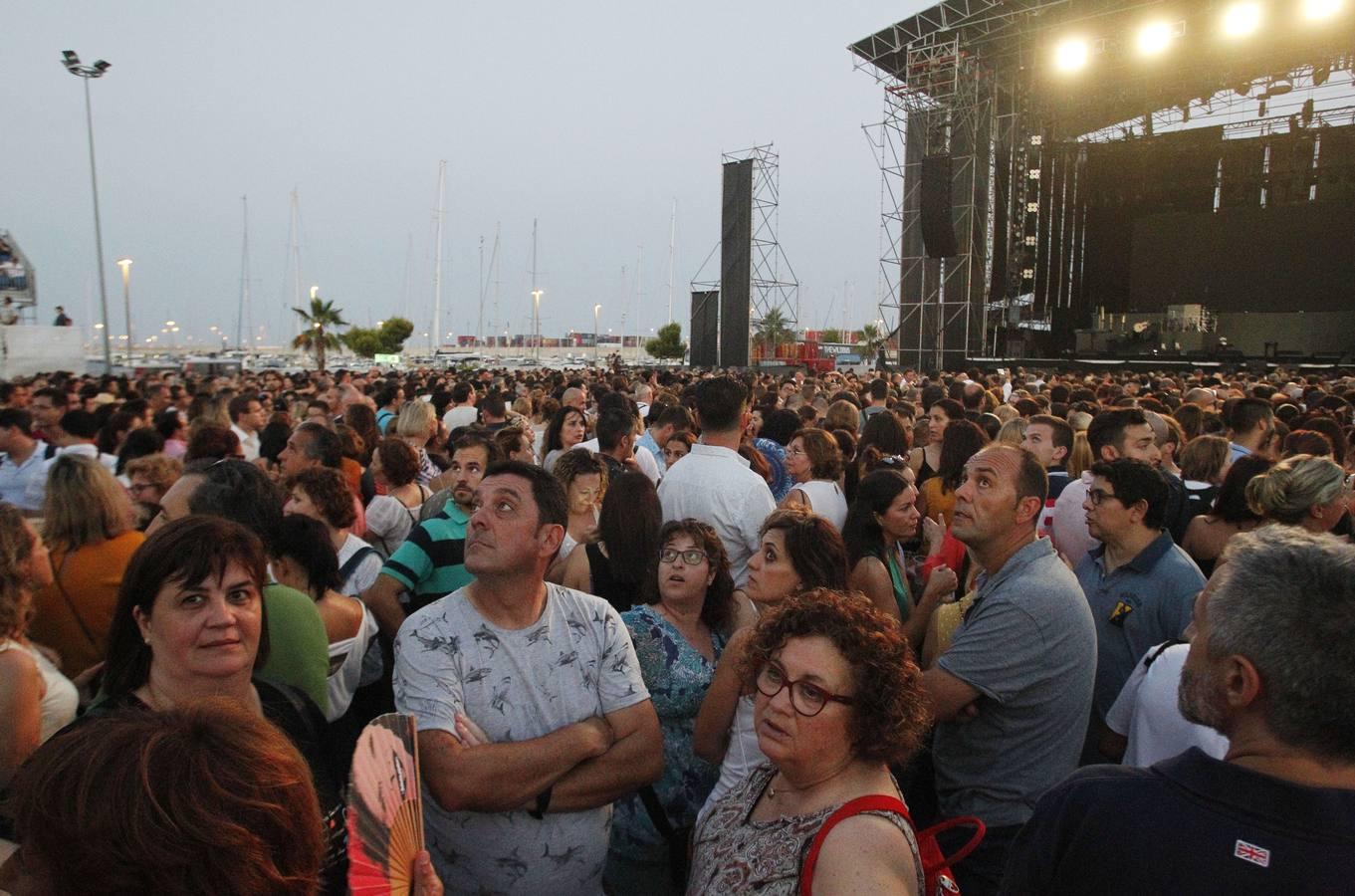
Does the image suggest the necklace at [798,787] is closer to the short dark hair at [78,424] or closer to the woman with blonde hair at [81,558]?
the woman with blonde hair at [81,558]

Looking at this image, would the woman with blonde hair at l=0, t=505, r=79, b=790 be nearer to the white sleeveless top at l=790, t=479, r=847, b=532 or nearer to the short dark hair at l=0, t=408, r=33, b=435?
the white sleeveless top at l=790, t=479, r=847, b=532

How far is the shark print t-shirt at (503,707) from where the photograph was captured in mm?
2326

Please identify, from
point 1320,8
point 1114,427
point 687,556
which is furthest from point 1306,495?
point 1320,8

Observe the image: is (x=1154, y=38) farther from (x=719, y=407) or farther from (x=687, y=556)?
(x=687, y=556)

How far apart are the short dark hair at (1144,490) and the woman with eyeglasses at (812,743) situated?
6.49ft

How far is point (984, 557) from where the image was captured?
316 cm

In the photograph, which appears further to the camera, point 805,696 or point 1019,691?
point 1019,691

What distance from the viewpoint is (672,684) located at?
2.96 metres

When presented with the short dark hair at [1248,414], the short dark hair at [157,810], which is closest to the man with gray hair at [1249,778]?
the short dark hair at [157,810]

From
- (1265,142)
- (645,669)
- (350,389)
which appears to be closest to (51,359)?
(350,389)

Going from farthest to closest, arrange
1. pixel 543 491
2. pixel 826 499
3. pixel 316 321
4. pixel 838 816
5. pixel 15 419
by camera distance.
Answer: pixel 316 321 → pixel 15 419 → pixel 826 499 → pixel 543 491 → pixel 838 816

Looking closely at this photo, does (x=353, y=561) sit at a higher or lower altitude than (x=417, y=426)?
lower

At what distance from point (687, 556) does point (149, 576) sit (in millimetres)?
1598

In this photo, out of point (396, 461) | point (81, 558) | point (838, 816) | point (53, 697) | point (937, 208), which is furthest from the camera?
point (937, 208)
